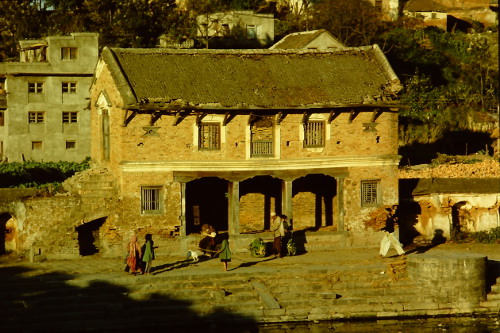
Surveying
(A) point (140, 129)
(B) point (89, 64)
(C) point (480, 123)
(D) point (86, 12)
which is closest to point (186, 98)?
A: (A) point (140, 129)

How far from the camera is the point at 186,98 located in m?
39.8

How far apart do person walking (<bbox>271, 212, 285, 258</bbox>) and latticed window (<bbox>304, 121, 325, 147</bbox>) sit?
10.2 ft

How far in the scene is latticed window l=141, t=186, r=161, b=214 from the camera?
39.7 metres

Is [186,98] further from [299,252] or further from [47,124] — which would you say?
[47,124]

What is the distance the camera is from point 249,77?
4138 cm

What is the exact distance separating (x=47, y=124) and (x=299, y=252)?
25503 millimetres

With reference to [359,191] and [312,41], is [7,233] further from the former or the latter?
[312,41]

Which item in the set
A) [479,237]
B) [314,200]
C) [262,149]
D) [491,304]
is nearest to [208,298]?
[262,149]

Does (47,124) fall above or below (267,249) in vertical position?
above

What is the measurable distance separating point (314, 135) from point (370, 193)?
307 cm

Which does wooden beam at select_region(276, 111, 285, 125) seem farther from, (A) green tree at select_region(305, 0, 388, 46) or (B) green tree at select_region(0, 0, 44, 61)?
(A) green tree at select_region(305, 0, 388, 46)

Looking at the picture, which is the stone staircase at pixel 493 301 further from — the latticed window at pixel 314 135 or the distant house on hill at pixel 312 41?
the distant house on hill at pixel 312 41

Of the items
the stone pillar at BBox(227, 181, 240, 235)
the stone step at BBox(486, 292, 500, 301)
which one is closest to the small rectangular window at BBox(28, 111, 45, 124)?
the stone pillar at BBox(227, 181, 240, 235)

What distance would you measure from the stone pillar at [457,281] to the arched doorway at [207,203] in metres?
10.2
